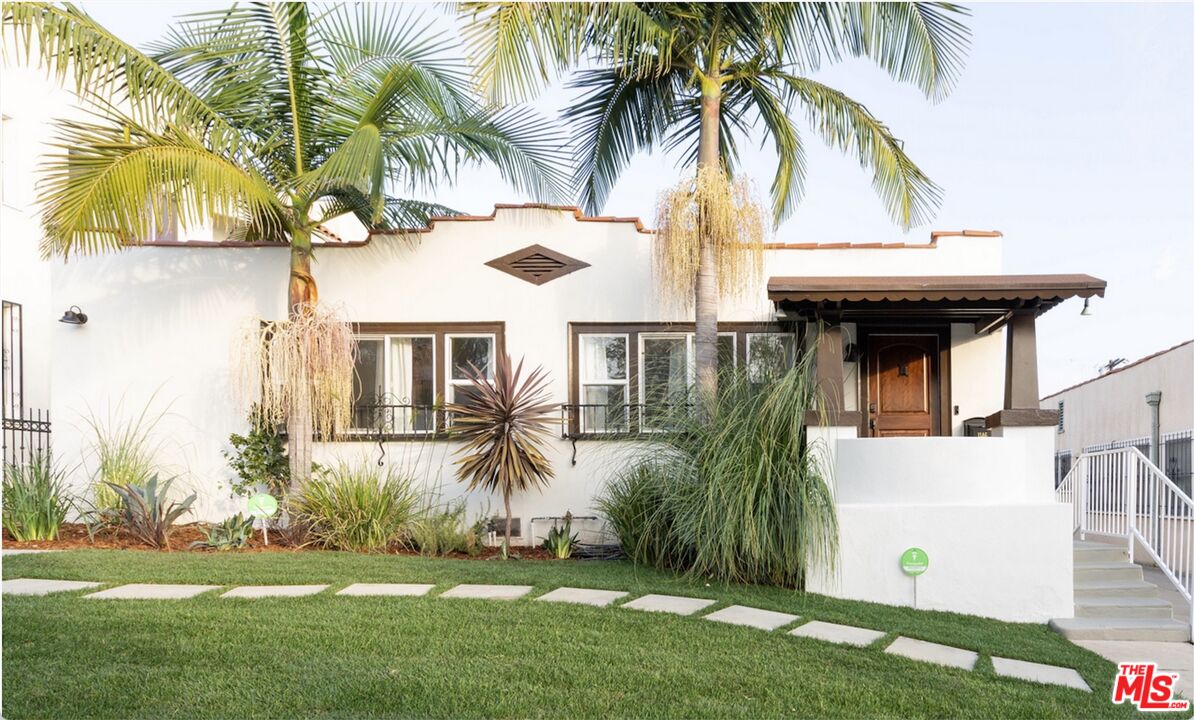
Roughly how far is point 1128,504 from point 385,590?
7213 millimetres

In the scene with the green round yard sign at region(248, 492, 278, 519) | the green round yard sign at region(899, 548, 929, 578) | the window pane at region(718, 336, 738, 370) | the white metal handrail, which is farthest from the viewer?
the window pane at region(718, 336, 738, 370)

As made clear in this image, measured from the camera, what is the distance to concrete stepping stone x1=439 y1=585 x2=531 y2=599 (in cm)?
751

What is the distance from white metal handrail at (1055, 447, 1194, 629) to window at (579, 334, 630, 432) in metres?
5.01

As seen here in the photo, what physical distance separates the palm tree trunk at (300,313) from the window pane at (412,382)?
119 cm

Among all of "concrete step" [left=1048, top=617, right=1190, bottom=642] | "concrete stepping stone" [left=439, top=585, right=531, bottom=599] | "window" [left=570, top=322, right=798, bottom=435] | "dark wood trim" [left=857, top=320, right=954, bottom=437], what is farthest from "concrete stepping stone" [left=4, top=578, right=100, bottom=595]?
"dark wood trim" [left=857, top=320, right=954, bottom=437]

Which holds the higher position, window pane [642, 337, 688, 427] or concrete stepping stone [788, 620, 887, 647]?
window pane [642, 337, 688, 427]

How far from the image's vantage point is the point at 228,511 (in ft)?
36.7

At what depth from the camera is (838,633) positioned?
22.3 ft

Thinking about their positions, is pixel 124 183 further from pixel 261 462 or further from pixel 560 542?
pixel 560 542

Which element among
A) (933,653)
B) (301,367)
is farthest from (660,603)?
(301,367)

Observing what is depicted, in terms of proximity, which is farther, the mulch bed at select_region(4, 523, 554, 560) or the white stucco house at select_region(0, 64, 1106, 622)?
the white stucco house at select_region(0, 64, 1106, 622)

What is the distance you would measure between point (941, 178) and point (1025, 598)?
5.42 metres

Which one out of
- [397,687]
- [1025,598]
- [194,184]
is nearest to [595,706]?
[397,687]

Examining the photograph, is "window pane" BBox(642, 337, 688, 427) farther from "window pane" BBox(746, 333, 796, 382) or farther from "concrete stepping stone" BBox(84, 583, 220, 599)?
"concrete stepping stone" BBox(84, 583, 220, 599)
